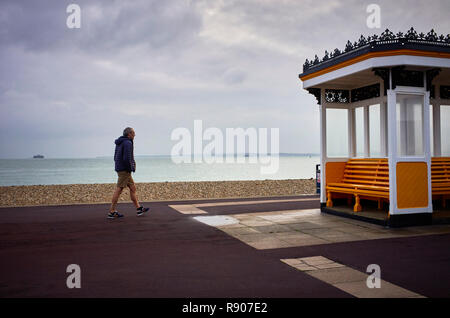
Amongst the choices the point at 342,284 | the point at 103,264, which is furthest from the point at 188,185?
the point at 342,284

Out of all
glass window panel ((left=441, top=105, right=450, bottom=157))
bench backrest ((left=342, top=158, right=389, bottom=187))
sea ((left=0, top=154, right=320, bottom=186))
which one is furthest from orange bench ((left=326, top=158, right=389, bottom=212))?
sea ((left=0, top=154, right=320, bottom=186))

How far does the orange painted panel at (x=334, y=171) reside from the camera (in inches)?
385

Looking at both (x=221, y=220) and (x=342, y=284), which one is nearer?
(x=342, y=284)

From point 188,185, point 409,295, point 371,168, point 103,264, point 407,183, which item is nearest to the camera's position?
point 409,295

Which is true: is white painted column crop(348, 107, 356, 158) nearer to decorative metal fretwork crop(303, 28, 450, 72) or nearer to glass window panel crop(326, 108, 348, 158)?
glass window panel crop(326, 108, 348, 158)

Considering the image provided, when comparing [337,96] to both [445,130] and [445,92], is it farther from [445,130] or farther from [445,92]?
[445,130]

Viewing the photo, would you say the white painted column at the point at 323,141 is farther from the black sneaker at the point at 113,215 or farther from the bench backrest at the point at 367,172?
the black sneaker at the point at 113,215

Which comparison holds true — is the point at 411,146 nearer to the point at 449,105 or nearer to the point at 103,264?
the point at 449,105

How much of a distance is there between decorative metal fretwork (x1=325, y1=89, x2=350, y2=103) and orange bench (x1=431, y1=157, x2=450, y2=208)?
102 inches

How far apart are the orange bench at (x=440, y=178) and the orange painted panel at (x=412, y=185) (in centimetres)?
88

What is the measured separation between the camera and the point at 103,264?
4848 mm

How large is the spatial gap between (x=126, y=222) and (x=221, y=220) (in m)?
2.08

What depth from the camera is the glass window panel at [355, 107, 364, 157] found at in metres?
9.85

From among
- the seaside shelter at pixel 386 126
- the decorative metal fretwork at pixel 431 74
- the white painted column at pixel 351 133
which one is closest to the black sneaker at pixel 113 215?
the seaside shelter at pixel 386 126
